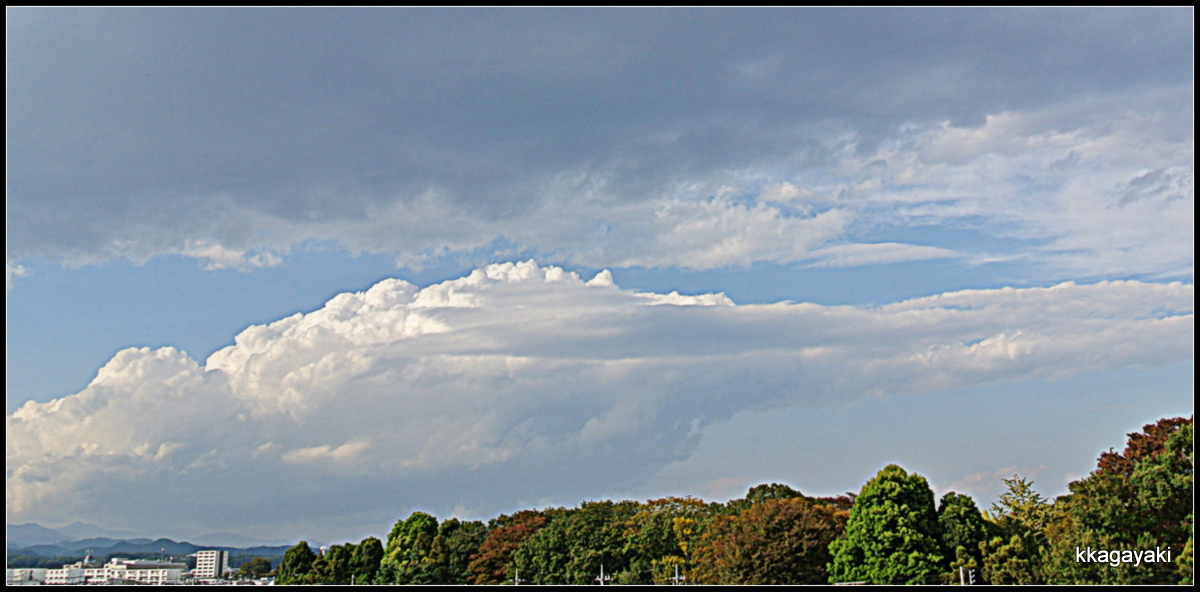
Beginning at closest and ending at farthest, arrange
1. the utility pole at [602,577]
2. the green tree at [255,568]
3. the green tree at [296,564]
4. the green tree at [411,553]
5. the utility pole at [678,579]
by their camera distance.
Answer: the utility pole at [678,579] → the utility pole at [602,577] → the green tree at [411,553] → the green tree at [296,564] → the green tree at [255,568]

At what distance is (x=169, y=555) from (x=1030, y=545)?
95.4 m

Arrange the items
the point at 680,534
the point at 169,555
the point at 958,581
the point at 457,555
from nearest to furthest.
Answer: the point at 958,581 < the point at 680,534 < the point at 457,555 < the point at 169,555

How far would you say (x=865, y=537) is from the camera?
41031mm

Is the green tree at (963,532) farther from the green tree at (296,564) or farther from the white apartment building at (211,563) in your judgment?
the white apartment building at (211,563)

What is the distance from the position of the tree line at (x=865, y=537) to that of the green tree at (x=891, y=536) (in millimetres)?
50

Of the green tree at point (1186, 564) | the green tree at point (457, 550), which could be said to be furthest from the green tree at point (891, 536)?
the green tree at point (457, 550)

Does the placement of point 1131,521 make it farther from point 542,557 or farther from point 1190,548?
point 542,557

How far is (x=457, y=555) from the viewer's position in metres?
69.3

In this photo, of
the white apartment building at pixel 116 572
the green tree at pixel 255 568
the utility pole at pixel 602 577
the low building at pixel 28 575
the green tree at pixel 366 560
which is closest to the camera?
the low building at pixel 28 575

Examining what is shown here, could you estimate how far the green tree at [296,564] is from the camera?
88.4m

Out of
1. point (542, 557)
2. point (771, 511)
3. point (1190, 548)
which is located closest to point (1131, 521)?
point (1190, 548)

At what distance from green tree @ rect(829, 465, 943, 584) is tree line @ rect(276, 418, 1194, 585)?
2.0 inches

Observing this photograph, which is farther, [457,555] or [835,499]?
[457,555]

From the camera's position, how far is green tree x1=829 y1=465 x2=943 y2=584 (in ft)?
130
